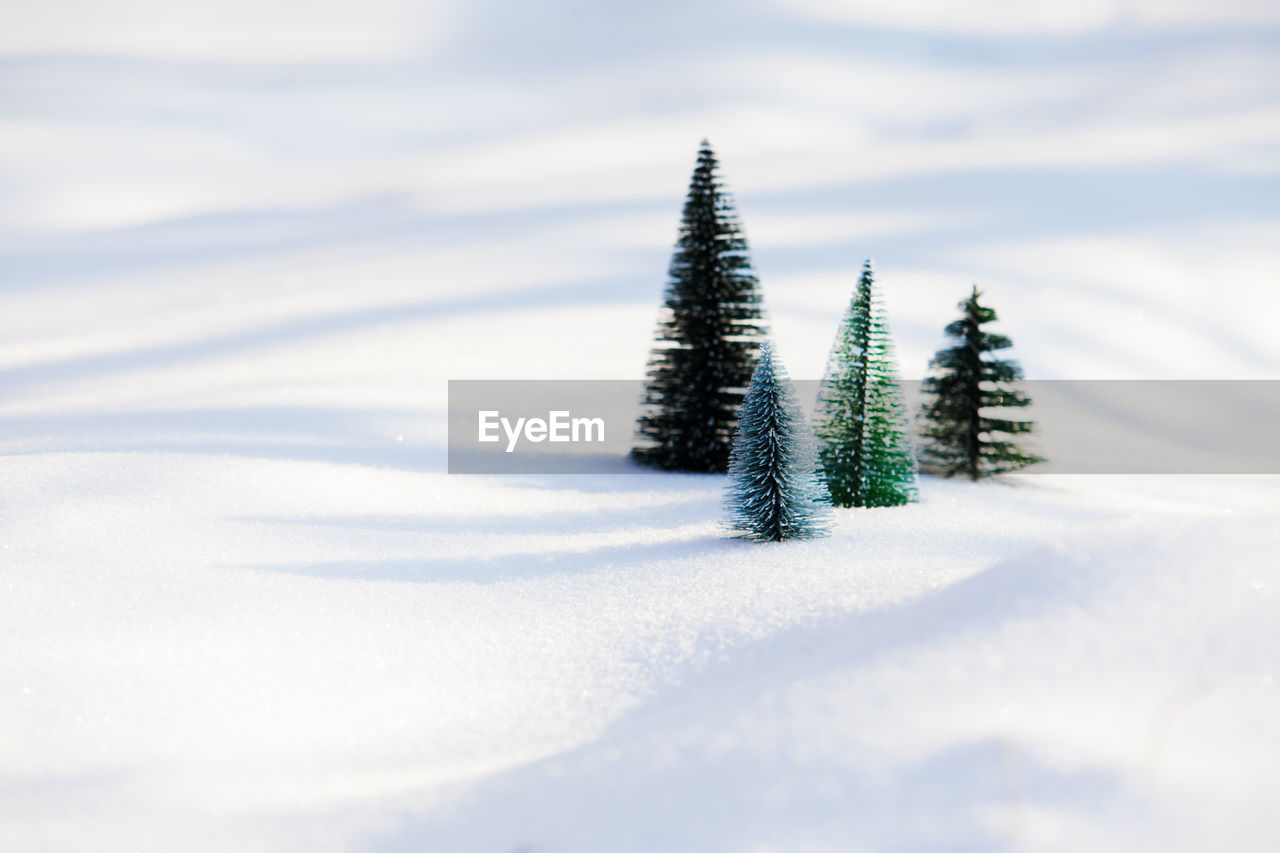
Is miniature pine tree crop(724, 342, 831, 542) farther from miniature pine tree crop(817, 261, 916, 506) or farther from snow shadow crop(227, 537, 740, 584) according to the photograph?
miniature pine tree crop(817, 261, 916, 506)

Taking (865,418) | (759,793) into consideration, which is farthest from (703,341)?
(759,793)

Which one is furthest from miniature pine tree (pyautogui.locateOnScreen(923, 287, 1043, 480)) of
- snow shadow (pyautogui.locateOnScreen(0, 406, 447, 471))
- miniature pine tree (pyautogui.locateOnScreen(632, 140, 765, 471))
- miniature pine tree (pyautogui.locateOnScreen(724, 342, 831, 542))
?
snow shadow (pyautogui.locateOnScreen(0, 406, 447, 471))

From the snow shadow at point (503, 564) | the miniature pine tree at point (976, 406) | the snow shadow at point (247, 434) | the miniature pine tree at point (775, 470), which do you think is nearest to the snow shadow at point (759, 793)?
the snow shadow at point (503, 564)

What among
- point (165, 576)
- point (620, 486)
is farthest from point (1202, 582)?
point (620, 486)

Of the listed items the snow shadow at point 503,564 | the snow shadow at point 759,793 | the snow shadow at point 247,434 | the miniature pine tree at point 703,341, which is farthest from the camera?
the miniature pine tree at point 703,341

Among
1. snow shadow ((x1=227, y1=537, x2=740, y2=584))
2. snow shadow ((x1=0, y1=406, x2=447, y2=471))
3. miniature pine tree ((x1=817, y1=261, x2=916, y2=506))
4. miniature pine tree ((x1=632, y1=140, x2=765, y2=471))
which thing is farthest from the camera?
miniature pine tree ((x1=632, y1=140, x2=765, y2=471))

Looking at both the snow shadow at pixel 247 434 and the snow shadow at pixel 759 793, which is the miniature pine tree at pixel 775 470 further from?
the snow shadow at pixel 247 434

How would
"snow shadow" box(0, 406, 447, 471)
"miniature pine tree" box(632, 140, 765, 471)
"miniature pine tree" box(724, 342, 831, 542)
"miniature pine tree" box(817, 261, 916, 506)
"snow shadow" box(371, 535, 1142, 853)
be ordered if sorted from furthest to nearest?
"miniature pine tree" box(632, 140, 765, 471), "snow shadow" box(0, 406, 447, 471), "miniature pine tree" box(817, 261, 916, 506), "miniature pine tree" box(724, 342, 831, 542), "snow shadow" box(371, 535, 1142, 853)
